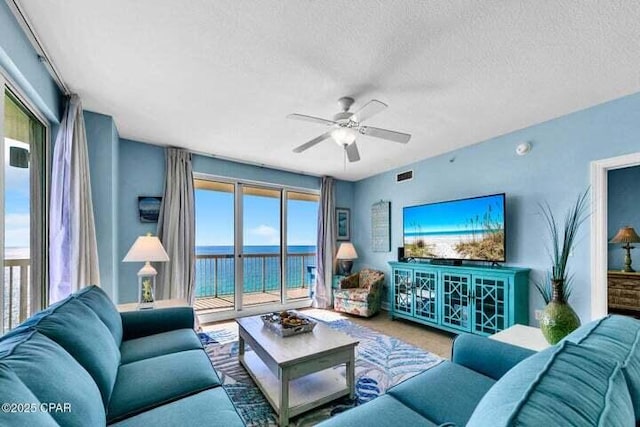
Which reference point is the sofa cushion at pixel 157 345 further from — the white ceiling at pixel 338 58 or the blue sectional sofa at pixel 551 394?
the white ceiling at pixel 338 58

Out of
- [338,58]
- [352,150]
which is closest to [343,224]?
[352,150]

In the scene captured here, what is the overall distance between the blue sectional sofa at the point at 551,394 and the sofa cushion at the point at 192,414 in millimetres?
455

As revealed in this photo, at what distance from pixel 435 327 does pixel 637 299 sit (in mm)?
2780

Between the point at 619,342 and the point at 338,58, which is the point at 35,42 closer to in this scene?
the point at 338,58

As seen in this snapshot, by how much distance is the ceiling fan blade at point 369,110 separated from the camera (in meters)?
1.98

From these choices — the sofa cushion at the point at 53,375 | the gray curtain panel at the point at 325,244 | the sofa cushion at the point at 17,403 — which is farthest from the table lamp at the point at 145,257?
the gray curtain panel at the point at 325,244

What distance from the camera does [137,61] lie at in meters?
1.91

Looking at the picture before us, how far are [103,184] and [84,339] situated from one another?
6.44ft

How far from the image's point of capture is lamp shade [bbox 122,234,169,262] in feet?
8.50

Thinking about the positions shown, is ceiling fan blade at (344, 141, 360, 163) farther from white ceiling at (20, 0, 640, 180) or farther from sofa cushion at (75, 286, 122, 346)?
sofa cushion at (75, 286, 122, 346)

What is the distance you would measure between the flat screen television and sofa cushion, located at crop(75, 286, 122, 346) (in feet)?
11.5

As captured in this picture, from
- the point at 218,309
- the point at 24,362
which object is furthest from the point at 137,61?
the point at 218,309

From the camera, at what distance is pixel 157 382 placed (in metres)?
1.47

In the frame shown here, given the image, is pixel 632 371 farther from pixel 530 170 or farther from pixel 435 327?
pixel 435 327
